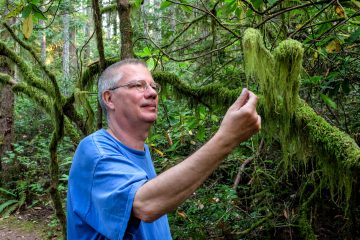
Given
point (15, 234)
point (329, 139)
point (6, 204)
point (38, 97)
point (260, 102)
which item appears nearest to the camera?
point (329, 139)

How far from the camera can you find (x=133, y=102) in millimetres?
2395

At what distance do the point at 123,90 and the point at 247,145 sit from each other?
3.69 metres

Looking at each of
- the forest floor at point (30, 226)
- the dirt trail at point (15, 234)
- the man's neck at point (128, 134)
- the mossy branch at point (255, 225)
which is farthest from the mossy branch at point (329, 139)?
the dirt trail at point (15, 234)

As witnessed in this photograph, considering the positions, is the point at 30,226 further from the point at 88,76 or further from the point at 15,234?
the point at 88,76

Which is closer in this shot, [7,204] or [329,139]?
Answer: [329,139]

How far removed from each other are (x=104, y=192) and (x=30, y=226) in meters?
7.92

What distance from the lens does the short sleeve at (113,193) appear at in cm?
164

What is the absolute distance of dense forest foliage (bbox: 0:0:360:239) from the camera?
2.67 meters

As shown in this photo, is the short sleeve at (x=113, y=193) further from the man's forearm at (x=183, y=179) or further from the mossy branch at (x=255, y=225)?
the mossy branch at (x=255, y=225)

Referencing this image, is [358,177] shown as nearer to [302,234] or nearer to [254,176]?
[302,234]

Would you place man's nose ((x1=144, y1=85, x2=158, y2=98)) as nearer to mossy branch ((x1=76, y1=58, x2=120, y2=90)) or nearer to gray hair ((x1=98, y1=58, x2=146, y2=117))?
gray hair ((x1=98, y1=58, x2=146, y2=117))

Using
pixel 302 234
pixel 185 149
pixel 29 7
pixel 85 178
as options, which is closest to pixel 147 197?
pixel 85 178

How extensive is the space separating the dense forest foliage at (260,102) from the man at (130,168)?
0.79 meters

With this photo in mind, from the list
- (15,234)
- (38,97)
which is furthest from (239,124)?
(15,234)
